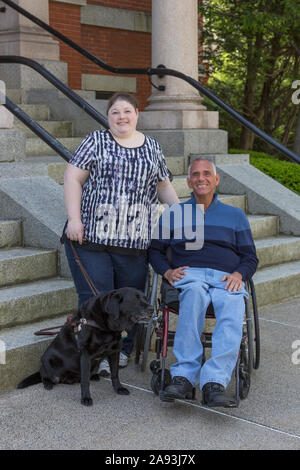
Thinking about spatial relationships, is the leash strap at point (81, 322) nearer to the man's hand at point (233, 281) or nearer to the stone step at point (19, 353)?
the stone step at point (19, 353)

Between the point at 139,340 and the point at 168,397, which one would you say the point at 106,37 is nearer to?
the point at 139,340

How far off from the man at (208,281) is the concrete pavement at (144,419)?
177mm

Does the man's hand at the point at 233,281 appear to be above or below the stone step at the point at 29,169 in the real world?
below

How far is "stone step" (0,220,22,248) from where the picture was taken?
5.46m

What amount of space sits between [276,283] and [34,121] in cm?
256

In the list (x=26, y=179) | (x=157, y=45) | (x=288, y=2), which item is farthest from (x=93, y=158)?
(x=288, y=2)

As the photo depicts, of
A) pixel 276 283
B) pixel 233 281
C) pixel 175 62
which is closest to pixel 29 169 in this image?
pixel 276 283

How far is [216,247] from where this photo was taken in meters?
4.39

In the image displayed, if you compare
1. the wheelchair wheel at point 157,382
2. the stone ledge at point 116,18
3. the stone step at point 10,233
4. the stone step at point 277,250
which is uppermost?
the stone ledge at point 116,18

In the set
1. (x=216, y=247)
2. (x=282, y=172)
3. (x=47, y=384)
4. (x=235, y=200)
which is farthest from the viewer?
(x=282, y=172)

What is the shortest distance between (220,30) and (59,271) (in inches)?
335

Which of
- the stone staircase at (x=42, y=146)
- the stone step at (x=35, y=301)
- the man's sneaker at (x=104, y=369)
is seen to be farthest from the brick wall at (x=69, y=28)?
the man's sneaker at (x=104, y=369)

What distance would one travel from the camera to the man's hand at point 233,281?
13.6ft

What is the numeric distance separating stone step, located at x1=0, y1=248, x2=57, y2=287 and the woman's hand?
0.91 m
